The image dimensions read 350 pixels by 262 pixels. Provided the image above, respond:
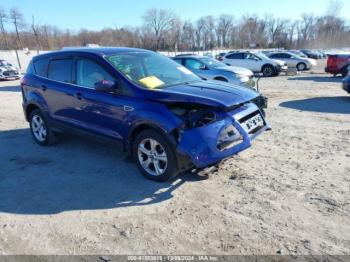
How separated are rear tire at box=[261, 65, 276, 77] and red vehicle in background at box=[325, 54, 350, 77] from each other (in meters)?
3.22

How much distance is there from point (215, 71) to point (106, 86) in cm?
742

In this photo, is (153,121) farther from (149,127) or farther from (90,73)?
(90,73)

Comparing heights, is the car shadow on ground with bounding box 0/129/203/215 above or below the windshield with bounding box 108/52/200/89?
below

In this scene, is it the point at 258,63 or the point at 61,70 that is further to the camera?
the point at 258,63

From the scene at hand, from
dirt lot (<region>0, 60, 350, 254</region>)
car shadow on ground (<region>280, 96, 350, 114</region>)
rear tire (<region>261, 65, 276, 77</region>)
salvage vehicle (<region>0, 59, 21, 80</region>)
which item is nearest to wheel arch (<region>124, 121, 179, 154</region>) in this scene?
dirt lot (<region>0, 60, 350, 254</region>)

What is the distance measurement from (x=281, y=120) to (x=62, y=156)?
196 inches

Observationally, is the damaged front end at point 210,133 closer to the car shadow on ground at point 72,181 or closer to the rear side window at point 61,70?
the car shadow on ground at point 72,181

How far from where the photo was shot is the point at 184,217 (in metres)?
3.47

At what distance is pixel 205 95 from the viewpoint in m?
4.04

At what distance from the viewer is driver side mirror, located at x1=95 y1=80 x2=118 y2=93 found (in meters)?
4.36

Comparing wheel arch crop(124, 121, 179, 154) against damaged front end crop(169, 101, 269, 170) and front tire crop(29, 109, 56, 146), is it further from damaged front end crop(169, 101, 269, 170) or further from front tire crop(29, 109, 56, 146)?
front tire crop(29, 109, 56, 146)

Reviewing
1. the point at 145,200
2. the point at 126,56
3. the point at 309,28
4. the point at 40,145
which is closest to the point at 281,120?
the point at 126,56

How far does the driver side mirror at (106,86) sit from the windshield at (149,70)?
237 millimetres

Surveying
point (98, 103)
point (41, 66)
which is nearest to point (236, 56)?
point (41, 66)
